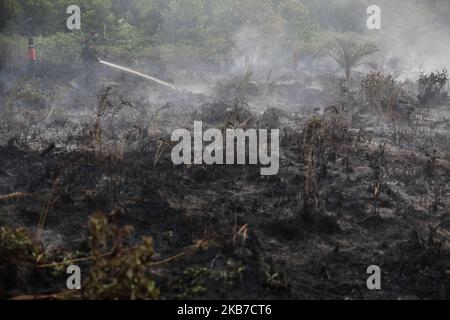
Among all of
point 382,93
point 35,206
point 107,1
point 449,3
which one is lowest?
point 35,206

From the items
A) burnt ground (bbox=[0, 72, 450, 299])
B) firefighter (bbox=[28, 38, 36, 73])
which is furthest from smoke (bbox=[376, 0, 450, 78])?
firefighter (bbox=[28, 38, 36, 73])

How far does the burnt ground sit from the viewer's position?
4078mm

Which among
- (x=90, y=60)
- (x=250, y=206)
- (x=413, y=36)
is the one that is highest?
(x=413, y=36)

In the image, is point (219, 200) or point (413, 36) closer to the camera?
point (219, 200)

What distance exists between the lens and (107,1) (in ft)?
41.3

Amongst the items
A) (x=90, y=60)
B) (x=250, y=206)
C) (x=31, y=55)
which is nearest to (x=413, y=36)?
(x=90, y=60)

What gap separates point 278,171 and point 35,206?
276 centimetres

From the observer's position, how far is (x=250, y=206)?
211 inches

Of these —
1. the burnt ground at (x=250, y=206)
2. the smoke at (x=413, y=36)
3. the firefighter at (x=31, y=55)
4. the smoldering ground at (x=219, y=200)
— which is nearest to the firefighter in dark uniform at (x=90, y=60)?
the smoldering ground at (x=219, y=200)

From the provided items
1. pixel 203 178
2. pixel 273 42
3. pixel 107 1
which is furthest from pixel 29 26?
pixel 203 178

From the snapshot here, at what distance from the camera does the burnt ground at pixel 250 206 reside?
4078mm

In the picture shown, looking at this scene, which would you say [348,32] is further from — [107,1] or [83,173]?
[83,173]

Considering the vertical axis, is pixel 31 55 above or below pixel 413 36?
below

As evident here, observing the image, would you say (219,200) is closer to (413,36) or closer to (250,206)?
(250,206)
